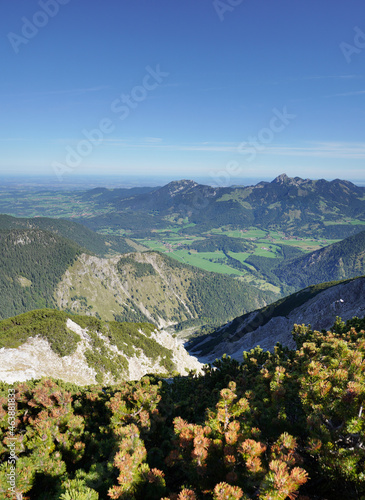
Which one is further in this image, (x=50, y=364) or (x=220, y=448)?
(x=50, y=364)

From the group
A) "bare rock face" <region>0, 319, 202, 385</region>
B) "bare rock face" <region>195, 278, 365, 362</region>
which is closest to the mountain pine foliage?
"bare rock face" <region>0, 319, 202, 385</region>

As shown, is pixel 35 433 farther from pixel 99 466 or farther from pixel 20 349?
pixel 20 349

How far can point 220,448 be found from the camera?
10.2m

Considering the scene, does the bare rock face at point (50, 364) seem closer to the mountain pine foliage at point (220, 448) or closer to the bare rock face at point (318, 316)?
the mountain pine foliage at point (220, 448)

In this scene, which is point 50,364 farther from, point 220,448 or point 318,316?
point 318,316

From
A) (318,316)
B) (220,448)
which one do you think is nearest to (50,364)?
(220,448)

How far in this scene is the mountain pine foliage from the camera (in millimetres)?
8734

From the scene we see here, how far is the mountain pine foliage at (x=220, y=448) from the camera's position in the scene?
873 cm

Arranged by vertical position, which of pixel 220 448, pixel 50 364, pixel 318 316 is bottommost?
pixel 50 364

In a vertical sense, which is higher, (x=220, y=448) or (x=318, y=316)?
(x=220, y=448)

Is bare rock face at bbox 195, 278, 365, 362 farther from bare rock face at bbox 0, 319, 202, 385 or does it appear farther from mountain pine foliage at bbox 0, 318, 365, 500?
mountain pine foliage at bbox 0, 318, 365, 500

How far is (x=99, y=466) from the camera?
11023 millimetres

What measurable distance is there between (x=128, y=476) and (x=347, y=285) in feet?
392

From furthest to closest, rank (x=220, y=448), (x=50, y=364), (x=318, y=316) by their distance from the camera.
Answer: (x=318, y=316) → (x=50, y=364) → (x=220, y=448)
